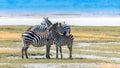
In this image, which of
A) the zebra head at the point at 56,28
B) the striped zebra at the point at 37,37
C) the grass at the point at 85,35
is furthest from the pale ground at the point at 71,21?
the striped zebra at the point at 37,37

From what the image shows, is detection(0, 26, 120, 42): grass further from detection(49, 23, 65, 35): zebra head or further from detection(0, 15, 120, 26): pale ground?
detection(0, 15, 120, 26): pale ground

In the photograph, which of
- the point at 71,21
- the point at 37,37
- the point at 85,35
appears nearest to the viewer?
the point at 37,37

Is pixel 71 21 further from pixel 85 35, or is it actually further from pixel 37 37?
pixel 37 37

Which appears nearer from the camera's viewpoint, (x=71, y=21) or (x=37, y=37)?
(x=37, y=37)

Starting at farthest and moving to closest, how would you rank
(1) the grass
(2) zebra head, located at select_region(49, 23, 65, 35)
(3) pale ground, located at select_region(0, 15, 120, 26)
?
1. (3) pale ground, located at select_region(0, 15, 120, 26)
2. (1) the grass
3. (2) zebra head, located at select_region(49, 23, 65, 35)

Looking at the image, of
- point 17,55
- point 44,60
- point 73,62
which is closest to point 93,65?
point 73,62

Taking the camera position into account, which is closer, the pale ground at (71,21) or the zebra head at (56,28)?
the zebra head at (56,28)

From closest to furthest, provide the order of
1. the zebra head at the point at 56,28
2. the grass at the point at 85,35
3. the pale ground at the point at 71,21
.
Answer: the zebra head at the point at 56,28 < the grass at the point at 85,35 < the pale ground at the point at 71,21

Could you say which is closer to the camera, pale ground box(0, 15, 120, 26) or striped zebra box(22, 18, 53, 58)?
striped zebra box(22, 18, 53, 58)

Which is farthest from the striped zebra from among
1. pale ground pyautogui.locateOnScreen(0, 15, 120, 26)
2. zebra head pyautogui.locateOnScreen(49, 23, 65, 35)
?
pale ground pyautogui.locateOnScreen(0, 15, 120, 26)

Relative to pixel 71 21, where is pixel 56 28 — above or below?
below

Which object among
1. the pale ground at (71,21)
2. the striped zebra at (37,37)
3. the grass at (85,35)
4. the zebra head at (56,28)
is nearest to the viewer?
the zebra head at (56,28)

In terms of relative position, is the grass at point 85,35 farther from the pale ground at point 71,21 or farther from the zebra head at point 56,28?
the pale ground at point 71,21

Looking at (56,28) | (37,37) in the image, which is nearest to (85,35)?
(56,28)
